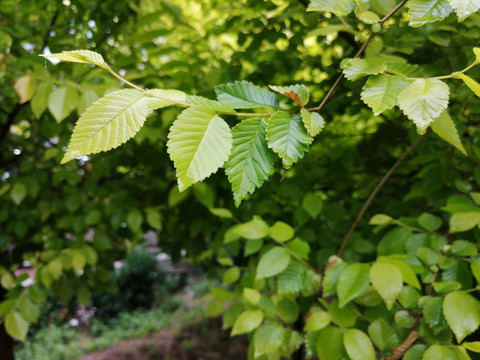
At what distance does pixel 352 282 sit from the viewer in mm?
A: 869

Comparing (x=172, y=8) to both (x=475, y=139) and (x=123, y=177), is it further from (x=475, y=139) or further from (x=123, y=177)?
(x=475, y=139)

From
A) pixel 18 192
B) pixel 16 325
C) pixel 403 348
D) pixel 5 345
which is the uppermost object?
pixel 403 348

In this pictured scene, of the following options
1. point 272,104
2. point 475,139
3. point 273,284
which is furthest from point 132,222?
point 475,139

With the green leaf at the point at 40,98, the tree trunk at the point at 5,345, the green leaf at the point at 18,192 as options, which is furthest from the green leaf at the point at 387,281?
the tree trunk at the point at 5,345

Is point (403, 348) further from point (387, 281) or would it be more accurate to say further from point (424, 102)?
point (424, 102)

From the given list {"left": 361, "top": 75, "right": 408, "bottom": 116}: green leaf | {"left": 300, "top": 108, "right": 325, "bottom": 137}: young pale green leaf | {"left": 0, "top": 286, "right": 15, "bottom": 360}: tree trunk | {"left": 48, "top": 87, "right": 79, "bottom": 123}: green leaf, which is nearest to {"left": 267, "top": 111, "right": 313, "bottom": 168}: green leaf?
{"left": 300, "top": 108, "right": 325, "bottom": 137}: young pale green leaf

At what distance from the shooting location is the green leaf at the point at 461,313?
0.75 m

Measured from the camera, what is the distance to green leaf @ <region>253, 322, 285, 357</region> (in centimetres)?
99

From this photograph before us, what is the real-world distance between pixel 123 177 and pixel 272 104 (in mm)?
1861

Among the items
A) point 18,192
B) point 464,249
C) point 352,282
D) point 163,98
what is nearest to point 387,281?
point 352,282

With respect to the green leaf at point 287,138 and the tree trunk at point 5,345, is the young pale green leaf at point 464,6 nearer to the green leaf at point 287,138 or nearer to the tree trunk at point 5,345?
the green leaf at point 287,138

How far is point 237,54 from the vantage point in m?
1.83

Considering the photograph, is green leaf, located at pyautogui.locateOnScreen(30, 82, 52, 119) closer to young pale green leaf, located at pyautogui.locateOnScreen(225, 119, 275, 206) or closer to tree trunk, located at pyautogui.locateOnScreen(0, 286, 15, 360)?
young pale green leaf, located at pyautogui.locateOnScreen(225, 119, 275, 206)

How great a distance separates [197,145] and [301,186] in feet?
4.44
